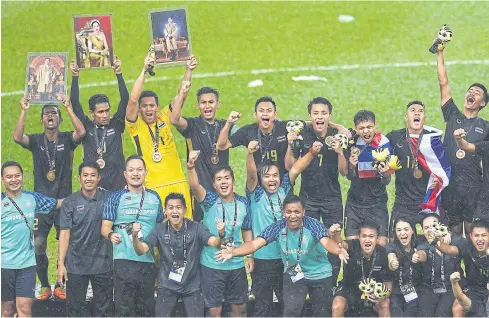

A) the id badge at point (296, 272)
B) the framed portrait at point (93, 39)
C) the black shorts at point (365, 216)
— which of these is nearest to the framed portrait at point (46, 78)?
the framed portrait at point (93, 39)

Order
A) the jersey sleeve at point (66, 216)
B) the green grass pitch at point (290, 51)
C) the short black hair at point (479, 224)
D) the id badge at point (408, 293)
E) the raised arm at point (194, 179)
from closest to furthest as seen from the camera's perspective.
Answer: the raised arm at point (194, 179) < the short black hair at point (479, 224) < the id badge at point (408, 293) < the jersey sleeve at point (66, 216) < the green grass pitch at point (290, 51)

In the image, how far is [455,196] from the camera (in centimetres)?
1287

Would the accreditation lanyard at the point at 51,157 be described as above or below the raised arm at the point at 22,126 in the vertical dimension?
below

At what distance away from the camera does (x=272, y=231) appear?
11.8 m

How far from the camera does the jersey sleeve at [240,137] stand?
41.2ft

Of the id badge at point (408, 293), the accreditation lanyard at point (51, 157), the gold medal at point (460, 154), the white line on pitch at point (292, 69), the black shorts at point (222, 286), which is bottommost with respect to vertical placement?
the id badge at point (408, 293)

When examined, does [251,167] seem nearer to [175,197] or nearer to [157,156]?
[175,197]

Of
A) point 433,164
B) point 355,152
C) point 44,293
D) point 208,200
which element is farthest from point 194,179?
point 433,164

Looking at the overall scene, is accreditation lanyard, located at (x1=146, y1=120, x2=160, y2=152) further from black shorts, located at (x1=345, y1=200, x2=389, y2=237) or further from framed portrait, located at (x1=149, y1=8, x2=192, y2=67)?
black shorts, located at (x1=345, y1=200, x2=389, y2=237)

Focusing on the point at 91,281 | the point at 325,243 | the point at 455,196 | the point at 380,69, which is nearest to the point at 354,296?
the point at 325,243

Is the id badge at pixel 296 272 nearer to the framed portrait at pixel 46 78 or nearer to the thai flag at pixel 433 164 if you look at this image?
the thai flag at pixel 433 164

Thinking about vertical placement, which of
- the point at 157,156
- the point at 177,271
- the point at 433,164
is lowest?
the point at 177,271

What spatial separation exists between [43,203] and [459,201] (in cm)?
423

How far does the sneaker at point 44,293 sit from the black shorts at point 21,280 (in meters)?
0.46
